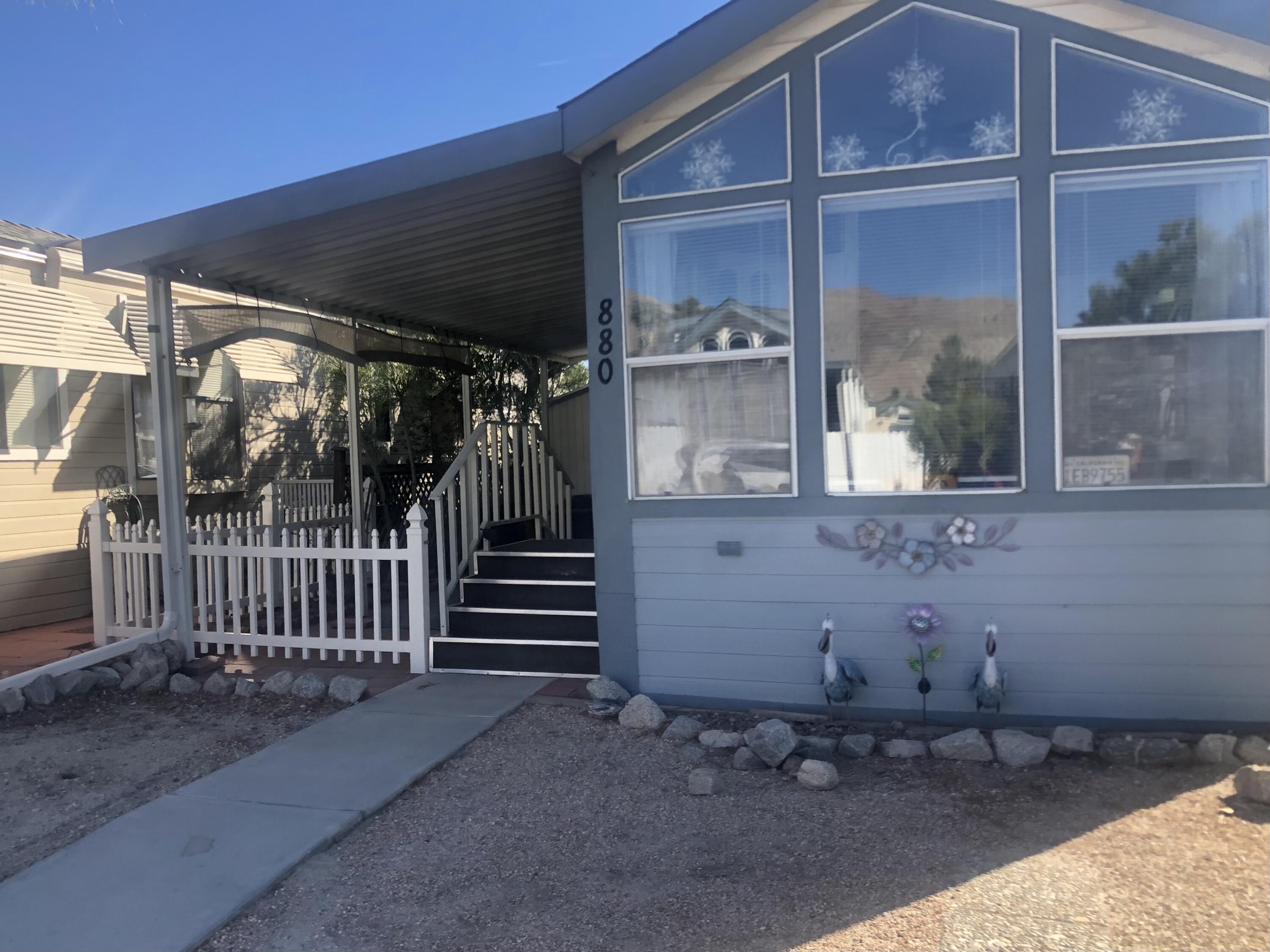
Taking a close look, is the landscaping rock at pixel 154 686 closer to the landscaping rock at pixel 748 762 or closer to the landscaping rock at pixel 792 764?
the landscaping rock at pixel 748 762

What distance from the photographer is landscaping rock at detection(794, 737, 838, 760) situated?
4.62 m

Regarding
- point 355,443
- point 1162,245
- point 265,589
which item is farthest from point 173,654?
point 1162,245

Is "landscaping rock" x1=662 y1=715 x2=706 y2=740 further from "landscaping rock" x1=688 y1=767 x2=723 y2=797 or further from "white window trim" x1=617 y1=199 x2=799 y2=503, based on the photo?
"white window trim" x1=617 y1=199 x2=799 y2=503

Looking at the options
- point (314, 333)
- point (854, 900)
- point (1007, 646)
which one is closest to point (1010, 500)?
point (1007, 646)

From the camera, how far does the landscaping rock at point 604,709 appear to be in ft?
17.4

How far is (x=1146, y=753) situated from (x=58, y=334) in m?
8.90

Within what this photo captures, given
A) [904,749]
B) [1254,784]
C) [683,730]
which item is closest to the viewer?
[1254,784]

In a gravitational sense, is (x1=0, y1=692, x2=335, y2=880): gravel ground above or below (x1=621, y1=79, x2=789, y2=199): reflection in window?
below

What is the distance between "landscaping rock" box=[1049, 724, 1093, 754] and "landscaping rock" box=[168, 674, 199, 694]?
212 inches

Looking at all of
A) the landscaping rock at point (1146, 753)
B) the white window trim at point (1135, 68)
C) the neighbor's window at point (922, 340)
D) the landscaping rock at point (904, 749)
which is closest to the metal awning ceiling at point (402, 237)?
the neighbor's window at point (922, 340)

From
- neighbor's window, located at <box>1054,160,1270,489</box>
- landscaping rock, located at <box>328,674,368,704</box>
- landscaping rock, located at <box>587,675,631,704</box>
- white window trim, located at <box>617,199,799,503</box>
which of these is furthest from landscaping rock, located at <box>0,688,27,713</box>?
neighbor's window, located at <box>1054,160,1270,489</box>

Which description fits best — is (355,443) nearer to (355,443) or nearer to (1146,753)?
(355,443)

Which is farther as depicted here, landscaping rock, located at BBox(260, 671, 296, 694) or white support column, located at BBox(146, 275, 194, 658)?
white support column, located at BBox(146, 275, 194, 658)

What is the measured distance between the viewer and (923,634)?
4992 millimetres
